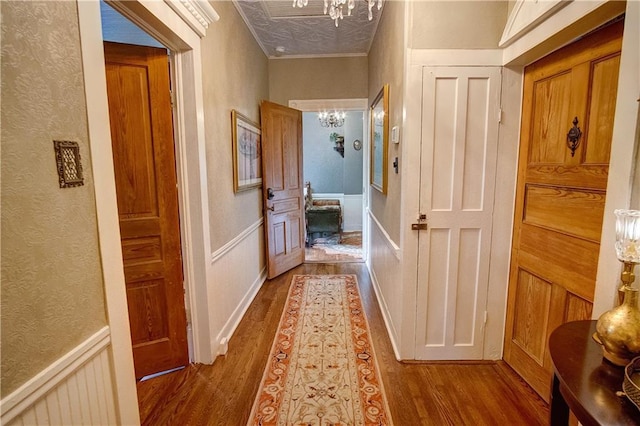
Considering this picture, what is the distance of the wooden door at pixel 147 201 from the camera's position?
1.84 metres

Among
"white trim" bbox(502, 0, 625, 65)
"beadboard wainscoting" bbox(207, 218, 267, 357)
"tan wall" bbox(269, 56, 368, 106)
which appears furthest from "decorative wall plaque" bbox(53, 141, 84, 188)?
"tan wall" bbox(269, 56, 368, 106)

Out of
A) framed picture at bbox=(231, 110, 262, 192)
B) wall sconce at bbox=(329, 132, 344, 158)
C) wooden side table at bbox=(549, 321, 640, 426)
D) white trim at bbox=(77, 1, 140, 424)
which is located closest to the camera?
wooden side table at bbox=(549, 321, 640, 426)

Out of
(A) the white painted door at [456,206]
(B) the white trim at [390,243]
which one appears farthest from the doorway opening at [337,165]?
(A) the white painted door at [456,206]

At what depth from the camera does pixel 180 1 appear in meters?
1.73

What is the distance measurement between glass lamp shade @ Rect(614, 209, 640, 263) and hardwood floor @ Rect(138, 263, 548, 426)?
1228mm

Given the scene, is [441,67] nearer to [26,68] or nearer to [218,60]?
[218,60]

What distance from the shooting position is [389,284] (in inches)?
104

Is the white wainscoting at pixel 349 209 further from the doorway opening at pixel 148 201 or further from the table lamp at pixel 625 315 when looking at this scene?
the table lamp at pixel 625 315

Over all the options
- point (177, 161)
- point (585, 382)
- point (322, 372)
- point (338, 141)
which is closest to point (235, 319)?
point (322, 372)

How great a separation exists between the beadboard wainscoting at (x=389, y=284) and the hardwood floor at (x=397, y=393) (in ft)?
0.64

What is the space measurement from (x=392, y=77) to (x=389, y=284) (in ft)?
5.58

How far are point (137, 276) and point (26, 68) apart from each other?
1.42 meters

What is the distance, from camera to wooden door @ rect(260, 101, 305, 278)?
3.64 meters

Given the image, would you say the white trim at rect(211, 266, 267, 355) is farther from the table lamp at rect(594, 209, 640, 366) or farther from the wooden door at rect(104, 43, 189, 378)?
the table lamp at rect(594, 209, 640, 366)
